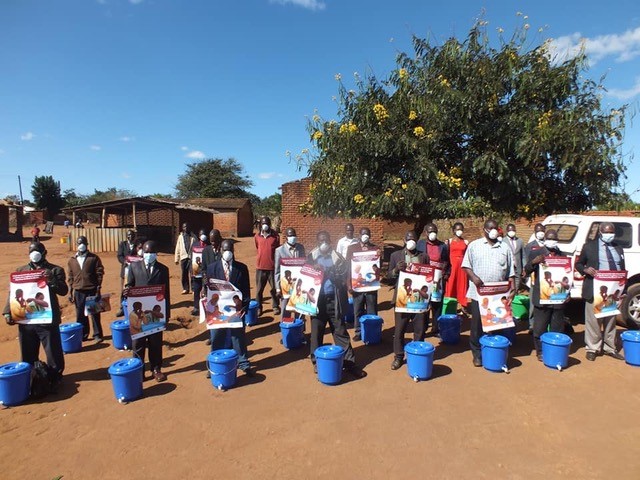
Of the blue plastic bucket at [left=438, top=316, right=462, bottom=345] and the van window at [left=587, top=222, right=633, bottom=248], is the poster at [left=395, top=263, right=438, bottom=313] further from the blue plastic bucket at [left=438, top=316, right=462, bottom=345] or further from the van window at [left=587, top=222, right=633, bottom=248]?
the van window at [left=587, top=222, right=633, bottom=248]

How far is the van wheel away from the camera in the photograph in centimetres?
672

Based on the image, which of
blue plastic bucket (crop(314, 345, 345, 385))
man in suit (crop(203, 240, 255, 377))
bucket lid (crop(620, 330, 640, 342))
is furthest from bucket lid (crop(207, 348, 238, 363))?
bucket lid (crop(620, 330, 640, 342))

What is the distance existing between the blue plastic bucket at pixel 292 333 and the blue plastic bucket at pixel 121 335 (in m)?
2.49

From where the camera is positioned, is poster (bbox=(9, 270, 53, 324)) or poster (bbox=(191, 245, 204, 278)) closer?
poster (bbox=(9, 270, 53, 324))

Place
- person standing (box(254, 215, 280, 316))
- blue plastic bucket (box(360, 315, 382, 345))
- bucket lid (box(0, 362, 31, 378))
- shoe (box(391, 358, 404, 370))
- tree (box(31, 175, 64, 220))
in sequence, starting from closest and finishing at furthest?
bucket lid (box(0, 362, 31, 378)) → shoe (box(391, 358, 404, 370)) → blue plastic bucket (box(360, 315, 382, 345)) → person standing (box(254, 215, 280, 316)) → tree (box(31, 175, 64, 220))

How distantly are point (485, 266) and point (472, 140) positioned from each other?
555cm

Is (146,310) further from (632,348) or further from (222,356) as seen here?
(632,348)

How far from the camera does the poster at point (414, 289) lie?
17.2ft

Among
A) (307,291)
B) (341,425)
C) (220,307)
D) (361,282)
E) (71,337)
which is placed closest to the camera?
(341,425)

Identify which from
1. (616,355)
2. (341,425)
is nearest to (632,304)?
(616,355)

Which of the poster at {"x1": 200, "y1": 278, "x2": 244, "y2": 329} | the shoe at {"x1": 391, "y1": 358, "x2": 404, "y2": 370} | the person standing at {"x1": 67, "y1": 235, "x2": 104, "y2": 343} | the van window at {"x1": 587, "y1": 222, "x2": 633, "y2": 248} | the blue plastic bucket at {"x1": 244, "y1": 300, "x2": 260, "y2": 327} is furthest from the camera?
the blue plastic bucket at {"x1": 244, "y1": 300, "x2": 260, "y2": 327}

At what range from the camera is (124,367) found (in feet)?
14.7

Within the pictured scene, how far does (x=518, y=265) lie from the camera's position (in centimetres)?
781

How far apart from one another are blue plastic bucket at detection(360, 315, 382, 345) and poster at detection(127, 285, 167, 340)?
9.83 feet
